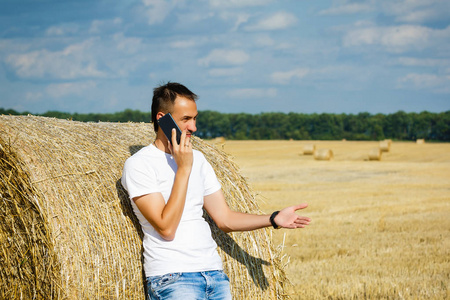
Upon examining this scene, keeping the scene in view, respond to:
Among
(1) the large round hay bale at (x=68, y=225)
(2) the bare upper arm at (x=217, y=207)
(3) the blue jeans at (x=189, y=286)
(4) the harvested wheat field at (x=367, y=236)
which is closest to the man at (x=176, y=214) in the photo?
(3) the blue jeans at (x=189, y=286)

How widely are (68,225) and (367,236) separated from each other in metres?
6.06

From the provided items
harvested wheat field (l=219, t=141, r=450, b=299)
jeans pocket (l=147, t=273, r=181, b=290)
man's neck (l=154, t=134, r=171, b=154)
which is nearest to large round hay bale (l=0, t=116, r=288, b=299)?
jeans pocket (l=147, t=273, r=181, b=290)

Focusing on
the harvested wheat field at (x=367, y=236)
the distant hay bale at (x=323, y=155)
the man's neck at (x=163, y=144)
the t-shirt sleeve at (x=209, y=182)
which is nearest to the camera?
the man's neck at (x=163, y=144)

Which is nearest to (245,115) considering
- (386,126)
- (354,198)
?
(386,126)

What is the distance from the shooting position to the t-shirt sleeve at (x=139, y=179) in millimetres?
3377

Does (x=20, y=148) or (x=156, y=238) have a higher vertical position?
(x=20, y=148)

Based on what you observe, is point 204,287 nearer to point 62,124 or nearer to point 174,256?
point 174,256

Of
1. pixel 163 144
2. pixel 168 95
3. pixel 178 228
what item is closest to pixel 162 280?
pixel 178 228

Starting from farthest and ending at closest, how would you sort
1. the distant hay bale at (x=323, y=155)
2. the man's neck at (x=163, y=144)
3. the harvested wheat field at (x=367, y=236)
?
the distant hay bale at (x=323, y=155) < the harvested wheat field at (x=367, y=236) < the man's neck at (x=163, y=144)

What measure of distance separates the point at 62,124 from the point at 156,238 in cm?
189

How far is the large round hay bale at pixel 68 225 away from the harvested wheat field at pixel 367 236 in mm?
1594

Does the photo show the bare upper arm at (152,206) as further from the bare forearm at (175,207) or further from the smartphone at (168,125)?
the smartphone at (168,125)

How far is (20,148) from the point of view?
12.9 feet

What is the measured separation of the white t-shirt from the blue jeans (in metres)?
0.04
